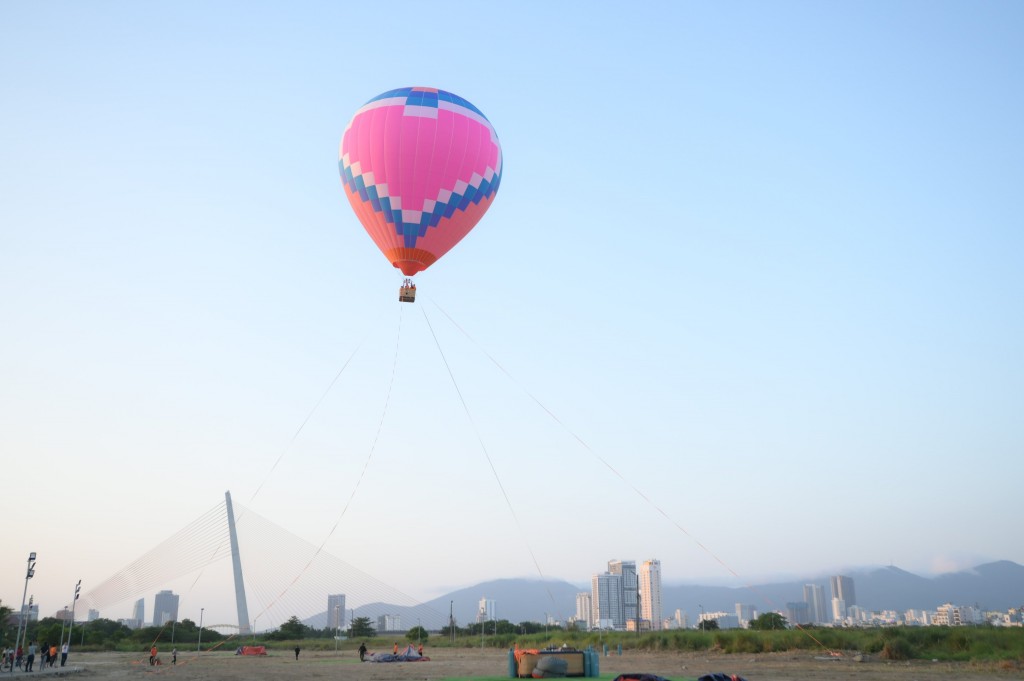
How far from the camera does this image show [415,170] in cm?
2798

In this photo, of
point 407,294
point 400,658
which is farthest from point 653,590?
point 407,294

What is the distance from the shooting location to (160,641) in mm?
101688

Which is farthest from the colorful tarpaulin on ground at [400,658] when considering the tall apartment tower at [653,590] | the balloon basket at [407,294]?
the tall apartment tower at [653,590]

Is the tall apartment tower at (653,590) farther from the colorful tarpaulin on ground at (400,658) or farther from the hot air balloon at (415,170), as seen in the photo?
the hot air balloon at (415,170)

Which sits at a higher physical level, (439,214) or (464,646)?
(439,214)

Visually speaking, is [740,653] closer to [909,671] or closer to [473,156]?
[909,671]

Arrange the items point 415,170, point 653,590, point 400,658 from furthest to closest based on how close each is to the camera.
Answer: point 653,590 < point 400,658 < point 415,170

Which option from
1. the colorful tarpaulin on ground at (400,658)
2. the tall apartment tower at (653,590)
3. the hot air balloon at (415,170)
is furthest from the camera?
the tall apartment tower at (653,590)

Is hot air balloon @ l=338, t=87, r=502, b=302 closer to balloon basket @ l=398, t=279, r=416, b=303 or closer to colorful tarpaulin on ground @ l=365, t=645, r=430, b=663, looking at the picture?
balloon basket @ l=398, t=279, r=416, b=303

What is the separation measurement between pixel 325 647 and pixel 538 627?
37362 millimetres

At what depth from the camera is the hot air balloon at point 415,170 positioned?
91.9 ft

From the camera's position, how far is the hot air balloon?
28016mm

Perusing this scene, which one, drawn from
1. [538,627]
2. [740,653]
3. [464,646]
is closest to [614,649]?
[740,653]

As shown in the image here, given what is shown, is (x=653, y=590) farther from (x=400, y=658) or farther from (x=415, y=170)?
(x=415, y=170)
